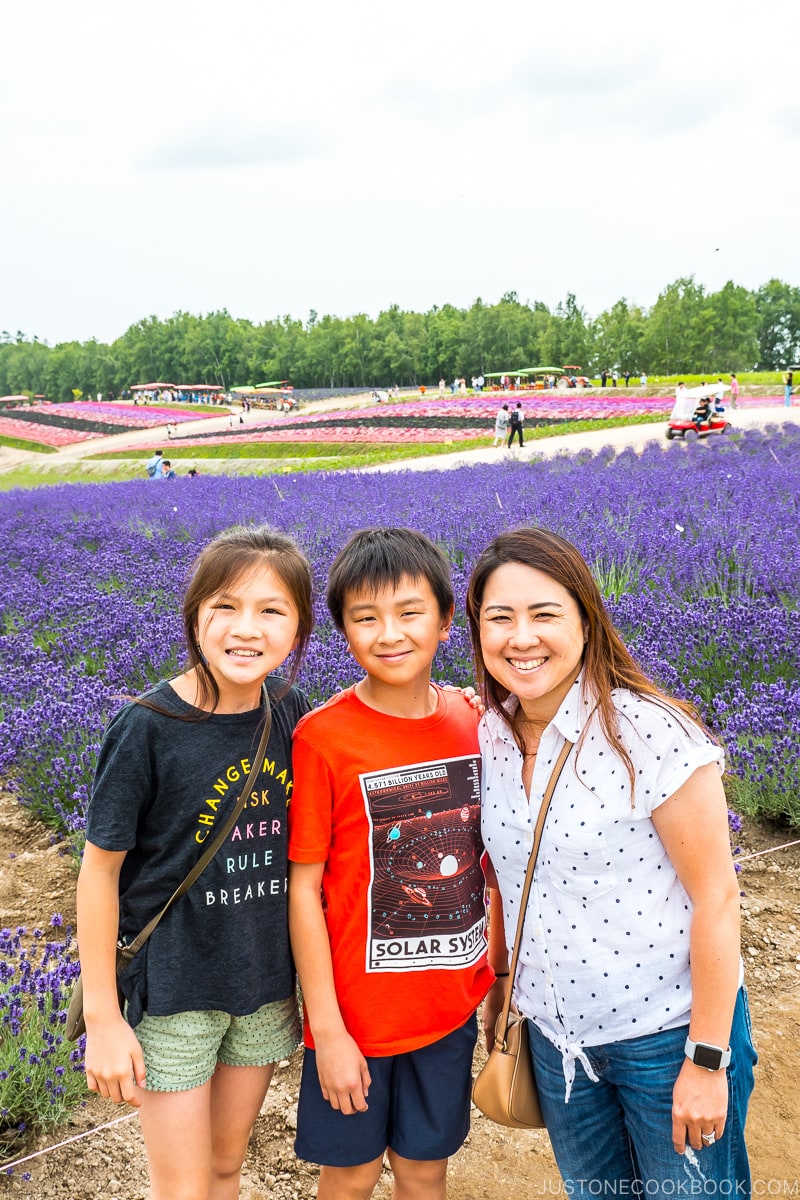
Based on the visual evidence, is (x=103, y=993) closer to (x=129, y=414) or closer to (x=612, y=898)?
(x=612, y=898)

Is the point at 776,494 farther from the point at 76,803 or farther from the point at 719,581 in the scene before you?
the point at 76,803

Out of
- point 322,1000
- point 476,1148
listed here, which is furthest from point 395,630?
point 476,1148

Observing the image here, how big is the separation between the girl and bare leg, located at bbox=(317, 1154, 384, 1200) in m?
0.18

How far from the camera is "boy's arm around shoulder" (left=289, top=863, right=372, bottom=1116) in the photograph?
1.43 meters

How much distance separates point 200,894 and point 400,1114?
0.56 m

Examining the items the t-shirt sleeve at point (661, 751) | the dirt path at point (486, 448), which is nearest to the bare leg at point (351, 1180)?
the t-shirt sleeve at point (661, 751)

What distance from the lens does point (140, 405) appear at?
56.7m

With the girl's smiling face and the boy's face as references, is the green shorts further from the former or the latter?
the boy's face

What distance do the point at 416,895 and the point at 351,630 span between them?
51 cm

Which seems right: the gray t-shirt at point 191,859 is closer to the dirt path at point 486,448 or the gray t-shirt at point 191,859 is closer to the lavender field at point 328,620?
the lavender field at point 328,620

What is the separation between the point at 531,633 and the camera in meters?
1.42

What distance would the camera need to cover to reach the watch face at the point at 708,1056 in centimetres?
125

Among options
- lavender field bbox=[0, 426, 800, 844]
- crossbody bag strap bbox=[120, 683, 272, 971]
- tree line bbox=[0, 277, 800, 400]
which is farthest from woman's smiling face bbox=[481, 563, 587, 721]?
tree line bbox=[0, 277, 800, 400]

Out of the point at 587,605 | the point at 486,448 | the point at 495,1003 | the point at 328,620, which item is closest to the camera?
the point at 587,605
